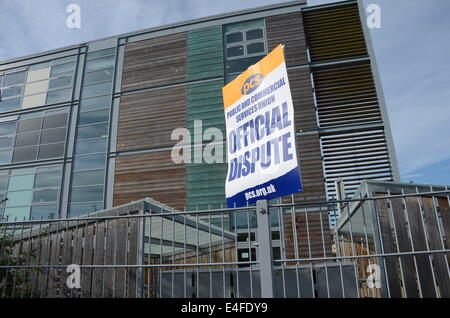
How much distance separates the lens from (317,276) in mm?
4820

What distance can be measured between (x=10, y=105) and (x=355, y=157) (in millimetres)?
20413

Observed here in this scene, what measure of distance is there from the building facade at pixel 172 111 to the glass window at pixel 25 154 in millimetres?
68

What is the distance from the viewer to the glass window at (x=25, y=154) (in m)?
18.7

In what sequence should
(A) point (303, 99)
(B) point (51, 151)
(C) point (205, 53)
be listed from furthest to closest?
(B) point (51, 151) < (C) point (205, 53) < (A) point (303, 99)

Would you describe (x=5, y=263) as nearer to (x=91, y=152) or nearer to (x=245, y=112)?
(x=245, y=112)

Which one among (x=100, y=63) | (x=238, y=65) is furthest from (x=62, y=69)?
(x=238, y=65)

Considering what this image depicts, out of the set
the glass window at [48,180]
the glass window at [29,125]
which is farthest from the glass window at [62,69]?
the glass window at [48,180]

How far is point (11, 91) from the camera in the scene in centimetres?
2108

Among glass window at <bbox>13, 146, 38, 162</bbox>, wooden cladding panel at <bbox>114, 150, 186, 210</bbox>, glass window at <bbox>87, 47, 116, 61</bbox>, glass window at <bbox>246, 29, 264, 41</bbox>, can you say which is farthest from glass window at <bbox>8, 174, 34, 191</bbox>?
glass window at <bbox>246, 29, 264, 41</bbox>

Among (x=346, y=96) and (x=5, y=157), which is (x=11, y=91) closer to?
(x=5, y=157)

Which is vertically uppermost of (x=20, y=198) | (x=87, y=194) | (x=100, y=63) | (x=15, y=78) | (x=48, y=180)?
(x=15, y=78)

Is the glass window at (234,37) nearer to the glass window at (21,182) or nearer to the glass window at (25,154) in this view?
the glass window at (25,154)
